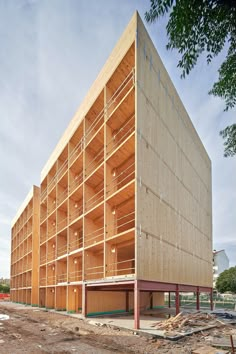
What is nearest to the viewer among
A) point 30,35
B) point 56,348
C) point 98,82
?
point 30,35

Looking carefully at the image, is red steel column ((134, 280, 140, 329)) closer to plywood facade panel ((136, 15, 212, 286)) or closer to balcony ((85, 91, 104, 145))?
plywood facade panel ((136, 15, 212, 286))

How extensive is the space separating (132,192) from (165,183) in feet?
9.85

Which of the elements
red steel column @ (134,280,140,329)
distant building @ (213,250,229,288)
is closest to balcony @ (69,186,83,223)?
red steel column @ (134,280,140,329)

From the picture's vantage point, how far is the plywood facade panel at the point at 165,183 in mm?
19000

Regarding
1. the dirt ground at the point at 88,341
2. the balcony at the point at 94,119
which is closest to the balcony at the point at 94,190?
the balcony at the point at 94,119

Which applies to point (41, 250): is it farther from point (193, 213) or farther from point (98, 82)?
point (98, 82)

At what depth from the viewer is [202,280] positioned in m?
30.5

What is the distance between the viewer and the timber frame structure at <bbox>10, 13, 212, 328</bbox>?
19359 mm

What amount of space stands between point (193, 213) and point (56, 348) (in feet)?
62.4

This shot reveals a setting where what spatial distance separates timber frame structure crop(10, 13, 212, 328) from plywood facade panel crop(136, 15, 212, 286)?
63 millimetres

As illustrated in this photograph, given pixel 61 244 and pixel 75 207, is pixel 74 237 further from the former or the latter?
pixel 61 244

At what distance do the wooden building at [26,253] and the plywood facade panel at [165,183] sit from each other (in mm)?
21590

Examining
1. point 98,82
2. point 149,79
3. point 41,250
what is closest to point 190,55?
point 149,79

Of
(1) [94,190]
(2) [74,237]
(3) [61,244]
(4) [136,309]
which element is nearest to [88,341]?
(4) [136,309]
